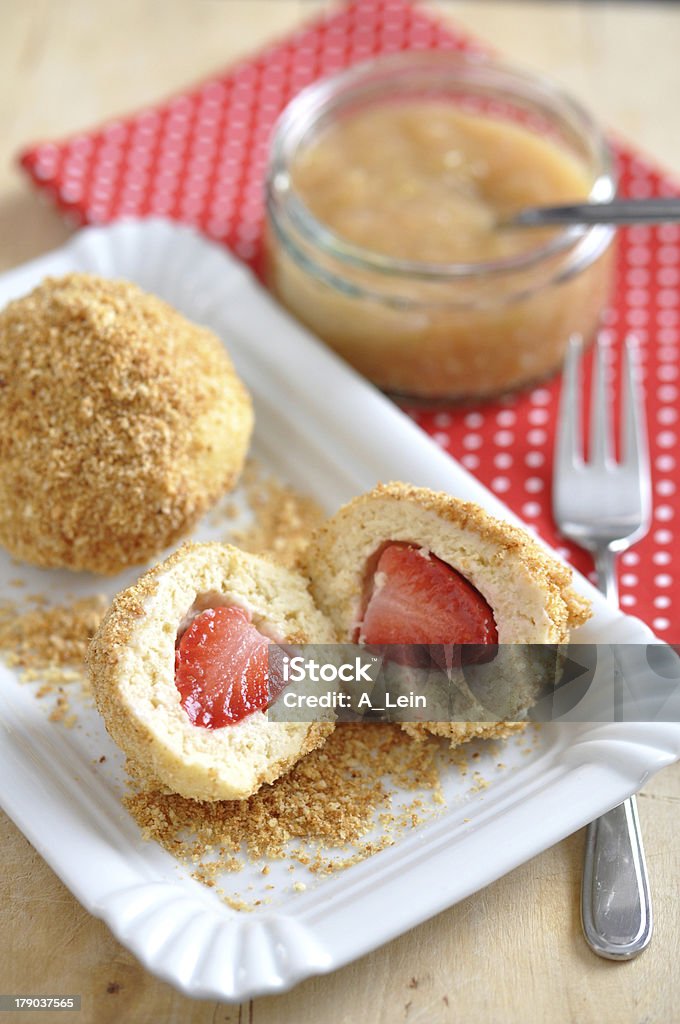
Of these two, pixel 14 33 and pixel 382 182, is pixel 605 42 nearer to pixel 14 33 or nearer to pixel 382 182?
pixel 382 182

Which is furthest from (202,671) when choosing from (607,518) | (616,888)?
(607,518)

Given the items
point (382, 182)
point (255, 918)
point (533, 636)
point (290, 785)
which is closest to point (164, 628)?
point (290, 785)

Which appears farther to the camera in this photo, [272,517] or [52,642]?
[272,517]

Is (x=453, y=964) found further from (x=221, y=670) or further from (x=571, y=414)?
(x=571, y=414)

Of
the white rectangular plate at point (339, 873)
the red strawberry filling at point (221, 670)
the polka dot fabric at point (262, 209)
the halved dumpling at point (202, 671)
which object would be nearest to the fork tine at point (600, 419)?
the polka dot fabric at point (262, 209)

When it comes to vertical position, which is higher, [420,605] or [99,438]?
[99,438]

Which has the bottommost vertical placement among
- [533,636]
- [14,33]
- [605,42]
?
[605,42]

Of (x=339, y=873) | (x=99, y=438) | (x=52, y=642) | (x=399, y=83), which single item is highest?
(x=99, y=438)
